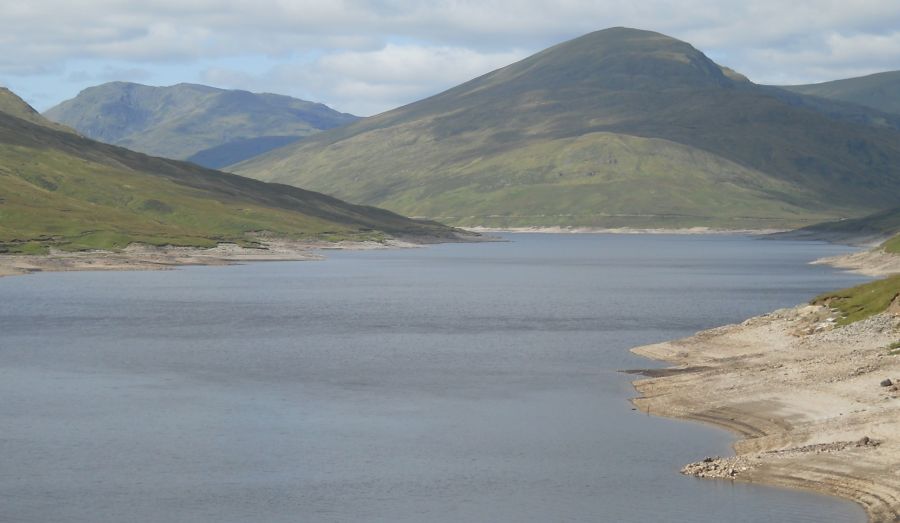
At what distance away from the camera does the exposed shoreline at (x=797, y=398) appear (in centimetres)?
4912

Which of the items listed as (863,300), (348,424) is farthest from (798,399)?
(863,300)

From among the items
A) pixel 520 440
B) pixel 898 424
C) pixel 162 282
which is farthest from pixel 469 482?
pixel 162 282

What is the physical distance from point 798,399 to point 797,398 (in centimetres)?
38

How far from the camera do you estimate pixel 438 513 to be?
48.1 metres

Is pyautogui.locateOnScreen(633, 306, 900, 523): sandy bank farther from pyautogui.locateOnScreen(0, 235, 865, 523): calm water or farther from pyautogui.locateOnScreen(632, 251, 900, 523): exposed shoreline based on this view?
pyautogui.locateOnScreen(0, 235, 865, 523): calm water

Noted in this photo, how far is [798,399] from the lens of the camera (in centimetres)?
6425

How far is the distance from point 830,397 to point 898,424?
956 centimetres

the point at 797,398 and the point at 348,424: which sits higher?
the point at 797,398

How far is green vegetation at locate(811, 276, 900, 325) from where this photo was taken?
85.9 metres

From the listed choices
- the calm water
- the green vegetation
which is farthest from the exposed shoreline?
the calm water

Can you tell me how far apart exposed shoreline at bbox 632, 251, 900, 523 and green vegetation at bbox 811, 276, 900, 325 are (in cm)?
127

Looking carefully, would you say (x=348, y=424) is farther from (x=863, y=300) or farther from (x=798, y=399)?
(x=863, y=300)

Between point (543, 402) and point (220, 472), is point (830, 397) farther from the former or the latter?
point (220, 472)

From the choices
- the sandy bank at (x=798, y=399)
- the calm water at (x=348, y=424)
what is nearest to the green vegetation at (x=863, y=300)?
the sandy bank at (x=798, y=399)
